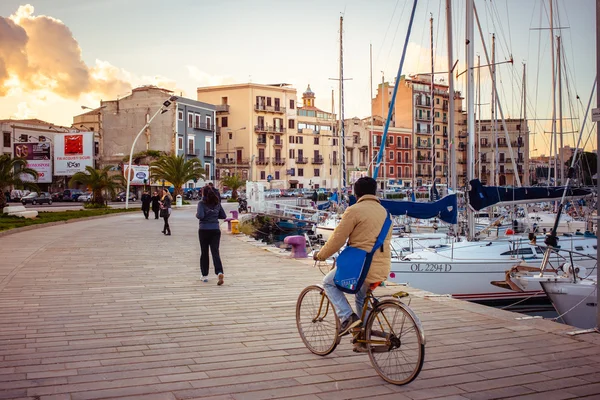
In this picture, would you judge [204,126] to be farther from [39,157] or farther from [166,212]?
[166,212]

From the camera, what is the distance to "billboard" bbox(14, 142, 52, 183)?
233 ft

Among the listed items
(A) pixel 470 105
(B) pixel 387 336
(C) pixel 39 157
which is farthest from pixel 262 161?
(B) pixel 387 336

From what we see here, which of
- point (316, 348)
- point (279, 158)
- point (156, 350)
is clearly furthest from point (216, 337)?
point (279, 158)

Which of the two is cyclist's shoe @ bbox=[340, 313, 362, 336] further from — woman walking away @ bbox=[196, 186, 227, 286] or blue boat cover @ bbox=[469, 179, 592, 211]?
blue boat cover @ bbox=[469, 179, 592, 211]

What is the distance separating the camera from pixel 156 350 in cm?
621

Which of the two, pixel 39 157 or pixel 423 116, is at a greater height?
pixel 423 116

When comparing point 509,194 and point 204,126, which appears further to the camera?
point 204,126

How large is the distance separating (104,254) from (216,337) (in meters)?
9.87

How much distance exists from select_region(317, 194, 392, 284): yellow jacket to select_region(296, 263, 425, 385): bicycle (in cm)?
14

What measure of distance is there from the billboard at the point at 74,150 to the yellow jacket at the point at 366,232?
70.2m

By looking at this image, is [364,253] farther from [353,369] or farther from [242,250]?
[242,250]

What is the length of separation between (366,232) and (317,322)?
1268 millimetres

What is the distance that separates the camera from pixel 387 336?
204 inches

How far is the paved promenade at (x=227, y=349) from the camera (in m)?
4.97
